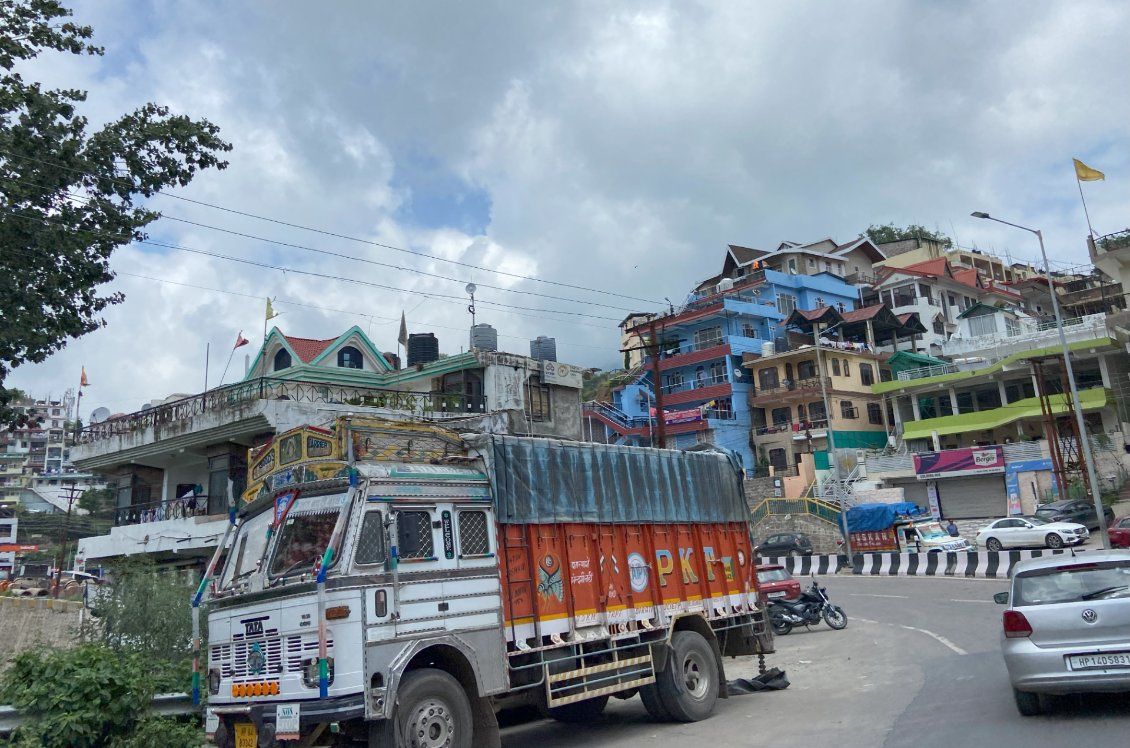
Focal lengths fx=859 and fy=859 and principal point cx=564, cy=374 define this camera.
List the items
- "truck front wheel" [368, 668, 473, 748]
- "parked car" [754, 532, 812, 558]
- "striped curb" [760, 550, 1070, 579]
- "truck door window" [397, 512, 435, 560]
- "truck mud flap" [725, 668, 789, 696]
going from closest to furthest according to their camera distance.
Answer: "truck front wheel" [368, 668, 473, 748] → "truck door window" [397, 512, 435, 560] → "truck mud flap" [725, 668, 789, 696] → "striped curb" [760, 550, 1070, 579] → "parked car" [754, 532, 812, 558]

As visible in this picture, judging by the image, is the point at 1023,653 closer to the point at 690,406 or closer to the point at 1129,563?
the point at 1129,563

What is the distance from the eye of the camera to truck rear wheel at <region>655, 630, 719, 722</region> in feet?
34.5

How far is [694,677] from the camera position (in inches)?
431

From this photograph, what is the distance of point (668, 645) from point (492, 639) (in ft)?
9.42

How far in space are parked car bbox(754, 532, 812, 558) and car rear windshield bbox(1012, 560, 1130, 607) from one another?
29955 mm

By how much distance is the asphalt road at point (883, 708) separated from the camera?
821 cm

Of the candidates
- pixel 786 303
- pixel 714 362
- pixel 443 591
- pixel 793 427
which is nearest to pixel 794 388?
pixel 793 427

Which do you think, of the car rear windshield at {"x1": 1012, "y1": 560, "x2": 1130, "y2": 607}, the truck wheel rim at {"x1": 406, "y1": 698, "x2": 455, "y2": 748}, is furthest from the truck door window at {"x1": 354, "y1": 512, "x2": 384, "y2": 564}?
the car rear windshield at {"x1": 1012, "y1": 560, "x2": 1130, "y2": 607}

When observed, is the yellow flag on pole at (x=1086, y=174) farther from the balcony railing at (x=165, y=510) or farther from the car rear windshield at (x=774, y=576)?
the balcony railing at (x=165, y=510)

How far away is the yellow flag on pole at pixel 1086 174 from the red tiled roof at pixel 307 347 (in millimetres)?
27554

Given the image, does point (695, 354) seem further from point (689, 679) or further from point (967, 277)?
point (689, 679)

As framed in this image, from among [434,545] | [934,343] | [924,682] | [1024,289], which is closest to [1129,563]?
[924,682]

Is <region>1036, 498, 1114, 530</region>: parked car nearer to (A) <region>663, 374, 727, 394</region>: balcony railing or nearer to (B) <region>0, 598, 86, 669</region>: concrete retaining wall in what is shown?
(A) <region>663, 374, 727, 394</region>: balcony railing

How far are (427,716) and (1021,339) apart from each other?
176 ft
